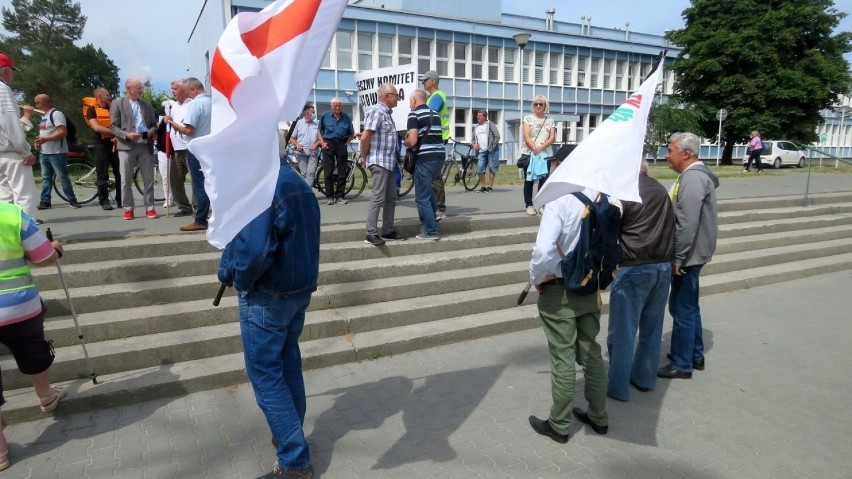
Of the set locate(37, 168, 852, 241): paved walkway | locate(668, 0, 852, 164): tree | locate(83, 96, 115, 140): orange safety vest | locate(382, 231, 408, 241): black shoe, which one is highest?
locate(668, 0, 852, 164): tree

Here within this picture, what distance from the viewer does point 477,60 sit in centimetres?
3472

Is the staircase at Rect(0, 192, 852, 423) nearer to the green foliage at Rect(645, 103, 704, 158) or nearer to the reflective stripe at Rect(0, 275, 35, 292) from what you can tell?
the reflective stripe at Rect(0, 275, 35, 292)

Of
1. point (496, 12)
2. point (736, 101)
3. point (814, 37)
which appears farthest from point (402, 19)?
point (814, 37)

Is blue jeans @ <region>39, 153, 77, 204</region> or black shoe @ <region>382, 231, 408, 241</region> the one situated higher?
blue jeans @ <region>39, 153, 77, 204</region>

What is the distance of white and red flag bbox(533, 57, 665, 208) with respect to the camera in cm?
315

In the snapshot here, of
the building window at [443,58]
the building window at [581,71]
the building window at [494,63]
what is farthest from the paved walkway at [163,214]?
the building window at [581,71]

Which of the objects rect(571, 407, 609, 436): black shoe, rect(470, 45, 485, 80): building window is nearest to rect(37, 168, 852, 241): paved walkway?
rect(571, 407, 609, 436): black shoe

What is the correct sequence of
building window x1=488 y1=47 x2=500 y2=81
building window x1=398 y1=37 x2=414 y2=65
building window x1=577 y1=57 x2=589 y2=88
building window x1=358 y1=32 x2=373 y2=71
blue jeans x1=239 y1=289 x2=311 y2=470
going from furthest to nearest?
building window x1=577 y1=57 x2=589 y2=88 → building window x1=488 y1=47 x2=500 y2=81 → building window x1=398 y1=37 x2=414 y2=65 → building window x1=358 y1=32 x2=373 y2=71 → blue jeans x1=239 y1=289 x2=311 y2=470

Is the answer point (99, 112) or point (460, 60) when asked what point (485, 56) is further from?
point (99, 112)

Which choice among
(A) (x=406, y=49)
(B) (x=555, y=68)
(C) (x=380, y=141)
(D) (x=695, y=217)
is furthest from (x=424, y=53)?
(D) (x=695, y=217)

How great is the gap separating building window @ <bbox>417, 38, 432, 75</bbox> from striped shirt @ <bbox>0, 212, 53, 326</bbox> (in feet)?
102

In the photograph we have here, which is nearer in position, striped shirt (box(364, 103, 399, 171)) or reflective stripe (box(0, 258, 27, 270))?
reflective stripe (box(0, 258, 27, 270))

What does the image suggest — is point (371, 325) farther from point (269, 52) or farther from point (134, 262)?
point (269, 52)

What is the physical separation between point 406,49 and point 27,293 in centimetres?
3141
